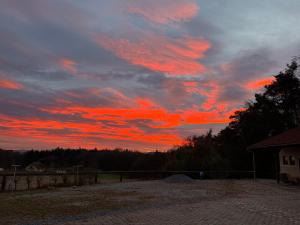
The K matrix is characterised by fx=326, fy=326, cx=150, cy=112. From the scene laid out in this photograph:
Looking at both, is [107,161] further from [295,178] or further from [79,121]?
[295,178]

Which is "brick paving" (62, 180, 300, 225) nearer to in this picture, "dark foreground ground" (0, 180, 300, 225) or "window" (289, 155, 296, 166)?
"dark foreground ground" (0, 180, 300, 225)

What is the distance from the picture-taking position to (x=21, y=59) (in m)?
17.7

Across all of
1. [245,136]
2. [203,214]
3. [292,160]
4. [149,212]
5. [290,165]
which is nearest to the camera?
[203,214]

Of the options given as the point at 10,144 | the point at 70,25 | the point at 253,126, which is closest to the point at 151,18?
the point at 70,25

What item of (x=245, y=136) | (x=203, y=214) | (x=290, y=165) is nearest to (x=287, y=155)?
(x=290, y=165)

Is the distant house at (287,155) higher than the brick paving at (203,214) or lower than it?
higher

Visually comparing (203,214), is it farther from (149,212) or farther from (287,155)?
(287,155)

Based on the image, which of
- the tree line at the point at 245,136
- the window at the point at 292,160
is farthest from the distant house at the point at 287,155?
the tree line at the point at 245,136

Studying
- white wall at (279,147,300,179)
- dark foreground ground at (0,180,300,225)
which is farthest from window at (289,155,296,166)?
dark foreground ground at (0,180,300,225)

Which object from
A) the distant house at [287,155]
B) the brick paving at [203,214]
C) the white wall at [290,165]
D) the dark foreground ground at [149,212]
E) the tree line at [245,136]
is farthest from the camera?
the tree line at [245,136]

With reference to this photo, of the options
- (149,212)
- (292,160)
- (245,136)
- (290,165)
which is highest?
(245,136)

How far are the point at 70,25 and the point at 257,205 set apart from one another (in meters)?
11.2

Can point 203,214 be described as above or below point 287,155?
below

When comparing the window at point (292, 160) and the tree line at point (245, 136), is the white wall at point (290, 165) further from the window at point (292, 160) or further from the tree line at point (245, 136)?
the tree line at point (245, 136)
